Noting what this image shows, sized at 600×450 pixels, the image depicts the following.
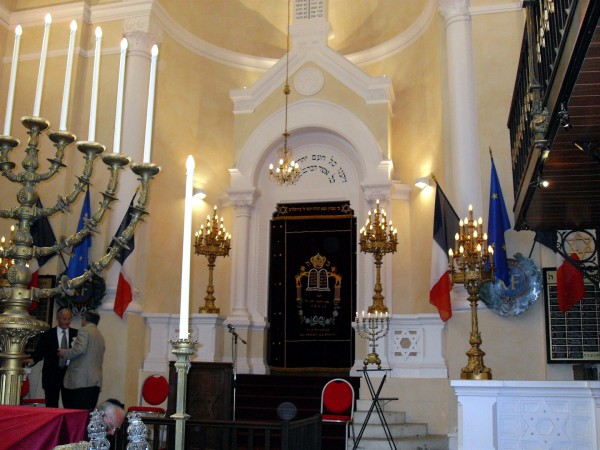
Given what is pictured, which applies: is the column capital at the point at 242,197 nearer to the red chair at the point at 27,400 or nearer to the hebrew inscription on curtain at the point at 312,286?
the hebrew inscription on curtain at the point at 312,286

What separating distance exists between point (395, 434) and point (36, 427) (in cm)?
672

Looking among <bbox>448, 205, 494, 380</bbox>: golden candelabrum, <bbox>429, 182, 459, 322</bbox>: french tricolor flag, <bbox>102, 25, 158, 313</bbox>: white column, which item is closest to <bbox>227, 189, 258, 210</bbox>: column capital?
<bbox>102, 25, 158, 313</bbox>: white column

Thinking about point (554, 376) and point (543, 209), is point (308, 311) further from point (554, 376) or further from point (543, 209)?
point (543, 209)

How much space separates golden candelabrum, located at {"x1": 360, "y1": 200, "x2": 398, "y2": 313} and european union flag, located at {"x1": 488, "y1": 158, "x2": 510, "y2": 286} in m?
1.75

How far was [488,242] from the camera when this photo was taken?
8711 millimetres

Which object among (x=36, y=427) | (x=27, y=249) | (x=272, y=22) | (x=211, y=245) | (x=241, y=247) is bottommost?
(x=36, y=427)

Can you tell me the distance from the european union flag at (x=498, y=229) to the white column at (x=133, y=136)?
5.14m

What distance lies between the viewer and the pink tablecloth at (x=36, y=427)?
2.49 m

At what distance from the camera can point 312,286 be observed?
1178 cm

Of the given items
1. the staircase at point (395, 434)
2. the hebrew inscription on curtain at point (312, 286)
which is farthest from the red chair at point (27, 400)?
the hebrew inscription on curtain at point (312, 286)

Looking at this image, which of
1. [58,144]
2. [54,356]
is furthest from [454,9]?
[58,144]

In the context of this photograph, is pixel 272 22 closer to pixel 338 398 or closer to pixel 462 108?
pixel 462 108

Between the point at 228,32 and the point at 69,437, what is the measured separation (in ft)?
37.2

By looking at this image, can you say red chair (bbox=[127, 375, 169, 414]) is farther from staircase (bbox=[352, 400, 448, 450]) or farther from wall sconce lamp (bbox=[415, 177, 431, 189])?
wall sconce lamp (bbox=[415, 177, 431, 189])
